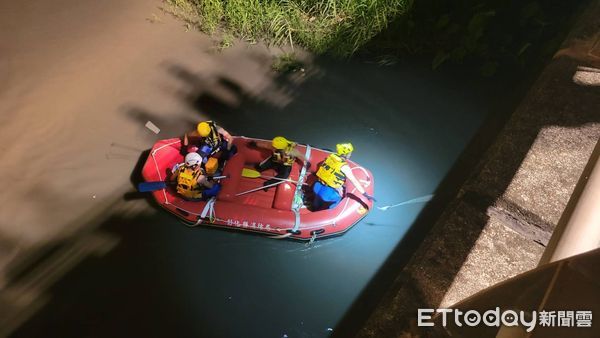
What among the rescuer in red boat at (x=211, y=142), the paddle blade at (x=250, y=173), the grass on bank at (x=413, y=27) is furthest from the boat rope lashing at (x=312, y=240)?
the grass on bank at (x=413, y=27)

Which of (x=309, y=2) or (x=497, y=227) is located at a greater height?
(x=309, y=2)

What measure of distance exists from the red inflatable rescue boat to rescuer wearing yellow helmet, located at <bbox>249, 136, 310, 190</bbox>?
0.18 ft

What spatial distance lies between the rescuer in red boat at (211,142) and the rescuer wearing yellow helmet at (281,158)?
0.34 m

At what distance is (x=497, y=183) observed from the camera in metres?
3.32

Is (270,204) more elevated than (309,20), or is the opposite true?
(309,20)

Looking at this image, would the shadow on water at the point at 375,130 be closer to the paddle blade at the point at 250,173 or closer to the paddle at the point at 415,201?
the paddle at the point at 415,201

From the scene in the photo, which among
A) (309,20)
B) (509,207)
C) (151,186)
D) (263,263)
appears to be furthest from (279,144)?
(309,20)

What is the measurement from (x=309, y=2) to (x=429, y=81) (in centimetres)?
179

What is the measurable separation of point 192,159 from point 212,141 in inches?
10.4

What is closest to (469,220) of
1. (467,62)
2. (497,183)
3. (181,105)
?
(497,183)

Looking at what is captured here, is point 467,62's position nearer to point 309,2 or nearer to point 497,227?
point 309,2

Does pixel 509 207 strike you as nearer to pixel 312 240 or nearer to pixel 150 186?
pixel 312 240

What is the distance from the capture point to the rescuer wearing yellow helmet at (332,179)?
3.45 m

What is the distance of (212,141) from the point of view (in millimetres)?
3719
